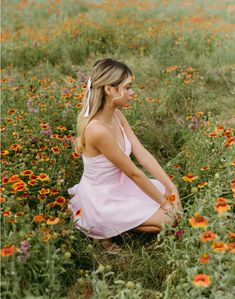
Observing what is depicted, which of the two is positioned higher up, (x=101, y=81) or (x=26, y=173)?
(x=101, y=81)

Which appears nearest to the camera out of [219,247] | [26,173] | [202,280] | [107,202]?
[202,280]

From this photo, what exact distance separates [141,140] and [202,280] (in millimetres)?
2407

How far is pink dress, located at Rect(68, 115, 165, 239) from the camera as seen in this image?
108 inches

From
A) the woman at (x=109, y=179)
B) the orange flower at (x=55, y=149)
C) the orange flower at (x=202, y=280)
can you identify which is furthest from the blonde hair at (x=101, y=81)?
the orange flower at (x=202, y=280)

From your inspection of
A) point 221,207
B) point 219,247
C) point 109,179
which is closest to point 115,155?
point 109,179

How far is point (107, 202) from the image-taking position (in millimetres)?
2785

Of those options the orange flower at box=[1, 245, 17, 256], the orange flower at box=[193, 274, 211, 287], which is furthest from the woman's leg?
the orange flower at box=[1, 245, 17, 256]

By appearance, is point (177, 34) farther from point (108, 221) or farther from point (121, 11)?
point (108, 221)

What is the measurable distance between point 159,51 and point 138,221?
3.49m

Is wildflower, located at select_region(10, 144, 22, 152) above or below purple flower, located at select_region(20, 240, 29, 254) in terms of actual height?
above

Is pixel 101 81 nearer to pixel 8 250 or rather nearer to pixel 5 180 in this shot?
pixel 5 180

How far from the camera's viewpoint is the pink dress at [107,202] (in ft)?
9.04

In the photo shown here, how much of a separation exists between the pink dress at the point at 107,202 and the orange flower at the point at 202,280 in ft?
3.08

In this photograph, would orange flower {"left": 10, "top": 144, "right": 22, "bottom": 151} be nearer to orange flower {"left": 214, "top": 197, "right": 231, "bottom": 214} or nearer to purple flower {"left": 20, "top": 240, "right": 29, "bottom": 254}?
purple flower {"left": 20, "top": 240, "right": 29, "bottom": 254}
